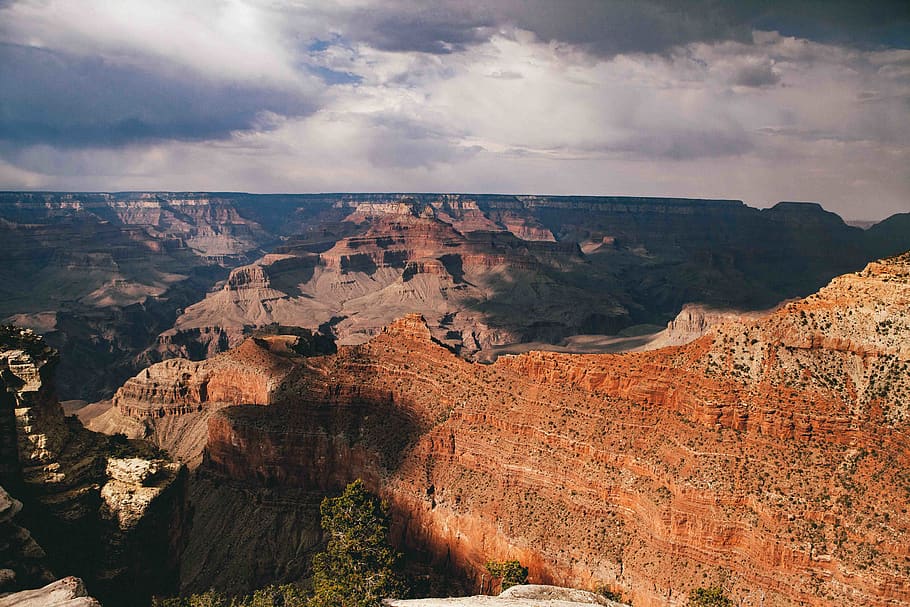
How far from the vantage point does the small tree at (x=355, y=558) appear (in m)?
37.8

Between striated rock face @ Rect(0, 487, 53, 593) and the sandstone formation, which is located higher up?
striated rock face @ Rect(0, 487, 53, 593)

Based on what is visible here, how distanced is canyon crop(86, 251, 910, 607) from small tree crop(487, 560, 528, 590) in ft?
8.14

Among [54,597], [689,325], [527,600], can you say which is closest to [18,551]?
[54,597]

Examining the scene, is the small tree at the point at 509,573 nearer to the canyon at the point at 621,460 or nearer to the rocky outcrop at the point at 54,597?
the canyon at the point at 621,460

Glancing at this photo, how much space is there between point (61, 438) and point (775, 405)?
45.9 metres

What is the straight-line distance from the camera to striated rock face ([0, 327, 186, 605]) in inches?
1277

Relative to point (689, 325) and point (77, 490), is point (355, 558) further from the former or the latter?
point (689, 325)

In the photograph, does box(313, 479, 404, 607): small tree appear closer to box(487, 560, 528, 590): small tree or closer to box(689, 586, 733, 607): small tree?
box(487, 560, 528, 590): small tree

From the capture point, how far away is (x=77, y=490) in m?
33.9

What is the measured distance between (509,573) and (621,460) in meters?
11.7

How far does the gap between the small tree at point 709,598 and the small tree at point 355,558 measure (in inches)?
729

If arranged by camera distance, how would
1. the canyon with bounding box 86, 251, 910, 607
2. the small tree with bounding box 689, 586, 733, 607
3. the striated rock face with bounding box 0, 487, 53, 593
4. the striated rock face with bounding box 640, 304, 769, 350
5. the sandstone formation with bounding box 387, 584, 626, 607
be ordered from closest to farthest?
1. the striated rock face with bounding box 0, 487, 53, 593
2. the sandstone formation with bounding box 387, 584, 626, 607
3. the small tree with bounding box 689, 586, 733, 607
4. the canyon with bounding box 86, 251, 910, 607
5. the striated rock face with bounding box 640, 304, 769, 350

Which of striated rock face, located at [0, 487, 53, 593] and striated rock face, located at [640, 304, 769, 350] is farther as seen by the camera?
striated rock face, located at [640, 304, 769, 350]

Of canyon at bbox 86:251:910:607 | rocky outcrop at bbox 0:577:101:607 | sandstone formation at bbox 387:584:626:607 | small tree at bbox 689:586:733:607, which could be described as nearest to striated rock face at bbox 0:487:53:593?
rocky outcrop at bbox 0:577:101:607
